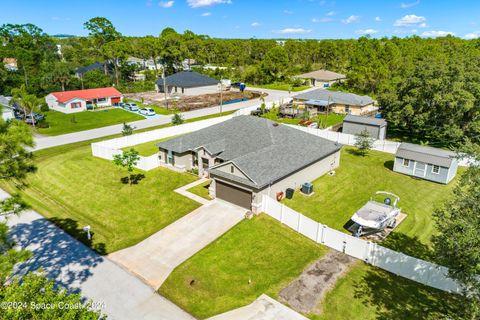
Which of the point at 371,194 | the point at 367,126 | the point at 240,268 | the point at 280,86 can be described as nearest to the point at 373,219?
the point at 371,194

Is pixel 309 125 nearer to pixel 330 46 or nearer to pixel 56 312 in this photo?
pixel 56 312

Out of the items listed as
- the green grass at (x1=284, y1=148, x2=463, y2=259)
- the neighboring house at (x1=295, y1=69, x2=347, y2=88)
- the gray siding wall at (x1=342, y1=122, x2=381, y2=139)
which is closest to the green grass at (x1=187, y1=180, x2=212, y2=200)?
the green grass at (x1=284, y1=148, x2=463, y2=259)

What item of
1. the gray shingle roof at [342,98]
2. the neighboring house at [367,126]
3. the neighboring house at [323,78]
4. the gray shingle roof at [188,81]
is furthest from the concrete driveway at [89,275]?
the neighboring house at [323,78]

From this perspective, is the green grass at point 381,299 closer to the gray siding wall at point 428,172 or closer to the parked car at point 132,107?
the gray siding wall at point 428,172

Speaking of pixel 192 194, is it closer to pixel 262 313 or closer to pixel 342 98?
pixel 262 313

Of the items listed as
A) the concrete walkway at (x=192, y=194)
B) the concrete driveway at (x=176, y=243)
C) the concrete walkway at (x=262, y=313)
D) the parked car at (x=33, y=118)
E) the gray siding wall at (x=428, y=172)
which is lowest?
the concrete walkway at (x=262, y=313)

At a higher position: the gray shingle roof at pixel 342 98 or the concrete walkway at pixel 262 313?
the gray shingle roof at pixel 342 98

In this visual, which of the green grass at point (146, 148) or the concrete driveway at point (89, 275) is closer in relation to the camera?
the concrete driveway at point (89, 275)

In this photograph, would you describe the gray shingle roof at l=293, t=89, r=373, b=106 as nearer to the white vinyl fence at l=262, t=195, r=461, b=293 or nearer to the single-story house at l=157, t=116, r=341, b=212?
the single-story house at l=157, t=116, r=341, b=212
